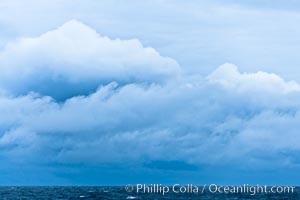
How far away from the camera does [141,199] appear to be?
14825 centimetres

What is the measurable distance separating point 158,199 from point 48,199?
28.4 metres

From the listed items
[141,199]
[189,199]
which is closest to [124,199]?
[141,199]

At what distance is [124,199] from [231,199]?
27.8 m

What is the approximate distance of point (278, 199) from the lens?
160m

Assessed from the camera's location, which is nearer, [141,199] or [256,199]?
[141,199]

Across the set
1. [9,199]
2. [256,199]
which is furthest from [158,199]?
[9,199]

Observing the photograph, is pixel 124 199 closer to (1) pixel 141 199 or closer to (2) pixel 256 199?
(1) pixel 141 199

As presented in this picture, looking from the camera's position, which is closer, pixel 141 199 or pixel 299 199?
pixel 141 199

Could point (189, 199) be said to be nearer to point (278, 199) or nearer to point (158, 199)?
point (158, 199)

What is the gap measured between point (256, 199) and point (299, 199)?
1195 cm

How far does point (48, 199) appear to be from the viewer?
15300 centimetres

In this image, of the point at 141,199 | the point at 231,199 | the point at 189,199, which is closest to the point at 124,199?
the point at 141,199

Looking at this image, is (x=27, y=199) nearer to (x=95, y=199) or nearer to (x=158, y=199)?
(x=95, y=199)

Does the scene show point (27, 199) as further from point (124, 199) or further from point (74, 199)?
point (124, 199)
